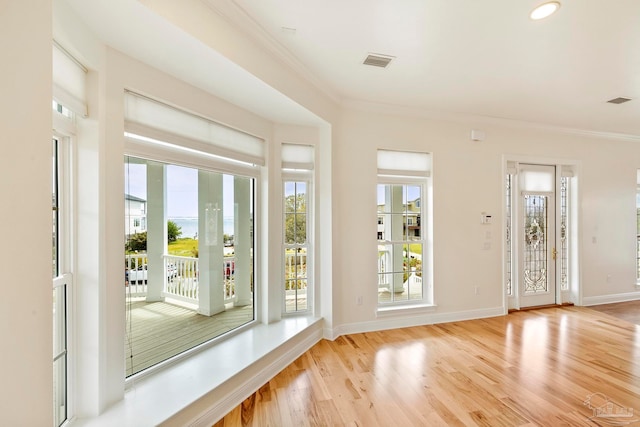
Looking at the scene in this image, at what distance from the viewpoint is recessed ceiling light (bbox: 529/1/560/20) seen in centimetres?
179

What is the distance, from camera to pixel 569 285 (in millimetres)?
4617

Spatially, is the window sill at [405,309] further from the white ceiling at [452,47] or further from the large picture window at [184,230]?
the white ceiling at [452,47]

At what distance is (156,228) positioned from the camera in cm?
219

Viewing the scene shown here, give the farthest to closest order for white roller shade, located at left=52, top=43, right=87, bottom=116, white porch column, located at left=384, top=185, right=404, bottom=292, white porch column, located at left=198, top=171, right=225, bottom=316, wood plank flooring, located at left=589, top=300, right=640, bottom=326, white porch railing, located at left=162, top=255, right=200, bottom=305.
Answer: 1. wood plank flooring, located at left=589, top=300, right=640, bottom=326
2. white porch column, located at left=384, top=185, right=404, bottom=292
3. white porch column, located at left=198, top=171, right=225, bottom=316
4. white porch railing, located at left=162, top=255, right=200, bottom=305
5. white roller shade, located at left=52, top=43, right=87, bottom=116

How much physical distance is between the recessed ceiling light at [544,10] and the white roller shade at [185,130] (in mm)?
2457

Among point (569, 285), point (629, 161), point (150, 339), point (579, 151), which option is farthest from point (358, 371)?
point (629, 161)

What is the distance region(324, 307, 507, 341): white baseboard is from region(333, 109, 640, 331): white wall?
0.6 inches

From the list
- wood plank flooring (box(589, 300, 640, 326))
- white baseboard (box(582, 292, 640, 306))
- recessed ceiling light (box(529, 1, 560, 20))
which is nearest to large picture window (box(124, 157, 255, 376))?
recessed ceiling light (box(529, 1, 560, 20))

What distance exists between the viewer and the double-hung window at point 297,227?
3.30 m

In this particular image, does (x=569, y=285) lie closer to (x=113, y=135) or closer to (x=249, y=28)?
(x=249, y=28)

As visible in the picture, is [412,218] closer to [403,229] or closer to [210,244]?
[403,229]

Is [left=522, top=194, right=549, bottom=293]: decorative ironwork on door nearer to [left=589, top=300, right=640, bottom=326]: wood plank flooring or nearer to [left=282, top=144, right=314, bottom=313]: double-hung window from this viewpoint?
[left=589, top=300, right=640, bottom=326]: wood plank flooring

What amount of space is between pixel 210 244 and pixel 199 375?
1.08 meters

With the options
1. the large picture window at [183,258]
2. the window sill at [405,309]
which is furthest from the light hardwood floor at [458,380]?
the large picture window at [183,258]
